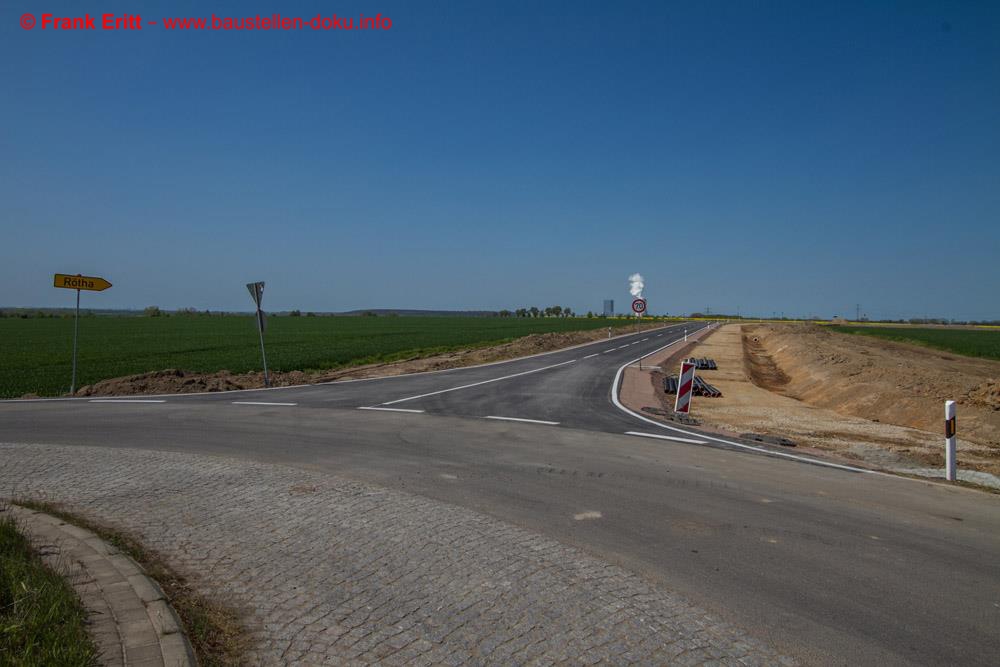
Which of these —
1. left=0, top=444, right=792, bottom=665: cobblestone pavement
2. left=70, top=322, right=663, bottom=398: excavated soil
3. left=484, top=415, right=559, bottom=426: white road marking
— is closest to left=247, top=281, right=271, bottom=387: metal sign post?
left=70, top=322, right=663, bottom=398: excavated soil

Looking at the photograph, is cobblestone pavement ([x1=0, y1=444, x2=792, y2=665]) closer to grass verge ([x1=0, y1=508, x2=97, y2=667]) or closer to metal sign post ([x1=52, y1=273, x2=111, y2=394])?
grass verge ([x1=0, y1=508, x2=97, y2=667])

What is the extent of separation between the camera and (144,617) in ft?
11.8

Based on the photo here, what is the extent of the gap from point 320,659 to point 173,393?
15.1 m

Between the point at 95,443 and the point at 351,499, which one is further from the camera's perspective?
the point at 95,443

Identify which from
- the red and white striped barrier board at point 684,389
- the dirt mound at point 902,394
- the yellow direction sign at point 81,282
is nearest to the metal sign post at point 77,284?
the yellow direction sign at point 81,282

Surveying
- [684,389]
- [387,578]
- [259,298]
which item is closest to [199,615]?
[387,578]

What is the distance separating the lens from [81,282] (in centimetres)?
1688

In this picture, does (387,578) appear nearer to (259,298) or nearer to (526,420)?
(526,420)

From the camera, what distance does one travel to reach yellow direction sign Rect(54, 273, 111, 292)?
646 inches

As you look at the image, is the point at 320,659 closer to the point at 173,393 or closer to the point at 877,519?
the point at 877,519

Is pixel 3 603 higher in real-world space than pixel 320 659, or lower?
higher

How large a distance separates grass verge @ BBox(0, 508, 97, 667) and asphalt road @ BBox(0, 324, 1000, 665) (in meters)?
3.50

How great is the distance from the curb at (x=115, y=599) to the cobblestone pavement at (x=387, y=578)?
1.26 feet

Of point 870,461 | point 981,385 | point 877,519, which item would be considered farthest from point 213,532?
point 981,385
